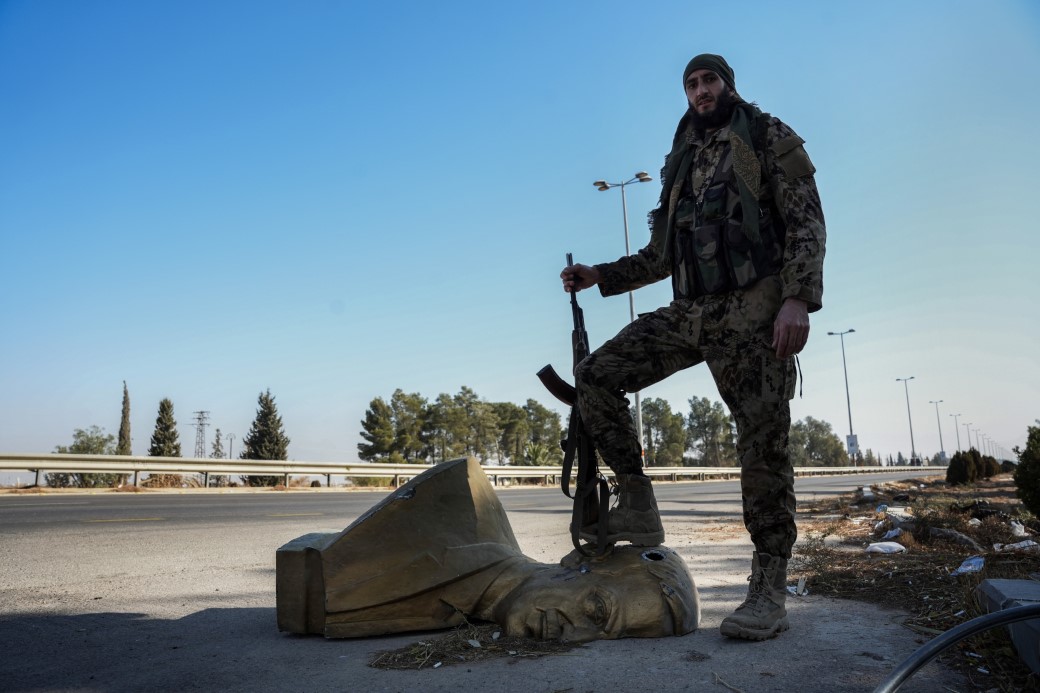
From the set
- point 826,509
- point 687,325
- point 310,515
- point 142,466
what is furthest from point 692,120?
point 142,466

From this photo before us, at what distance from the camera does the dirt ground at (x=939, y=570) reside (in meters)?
2.23

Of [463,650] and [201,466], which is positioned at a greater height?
[201,466]

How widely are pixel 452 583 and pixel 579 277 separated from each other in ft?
5.25

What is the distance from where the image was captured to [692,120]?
3.31 metres

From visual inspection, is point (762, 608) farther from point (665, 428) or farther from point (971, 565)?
point (665, 428)

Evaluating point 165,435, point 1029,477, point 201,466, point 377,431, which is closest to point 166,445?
point 165,435

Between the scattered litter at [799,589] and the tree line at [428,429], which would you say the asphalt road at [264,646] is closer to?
the scattered litter at [799,589]

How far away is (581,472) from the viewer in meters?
3.14

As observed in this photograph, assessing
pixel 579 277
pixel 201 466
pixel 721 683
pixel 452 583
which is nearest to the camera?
pixel 721 683

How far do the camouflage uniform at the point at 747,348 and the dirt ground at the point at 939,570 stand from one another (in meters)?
0.69

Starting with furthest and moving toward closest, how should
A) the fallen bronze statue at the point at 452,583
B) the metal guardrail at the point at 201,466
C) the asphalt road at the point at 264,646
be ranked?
the metal guardrail at the point at 201,466 < the fallen bronze statue at the point at 452,583 < the asphalt road at the point at 264,646

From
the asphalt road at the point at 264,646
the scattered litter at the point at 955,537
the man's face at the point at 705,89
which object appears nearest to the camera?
the asphalt road at the point at 264,646

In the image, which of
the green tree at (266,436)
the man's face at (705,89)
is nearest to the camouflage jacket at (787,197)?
the man's face at (705,89)

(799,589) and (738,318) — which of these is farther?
(799,589)
